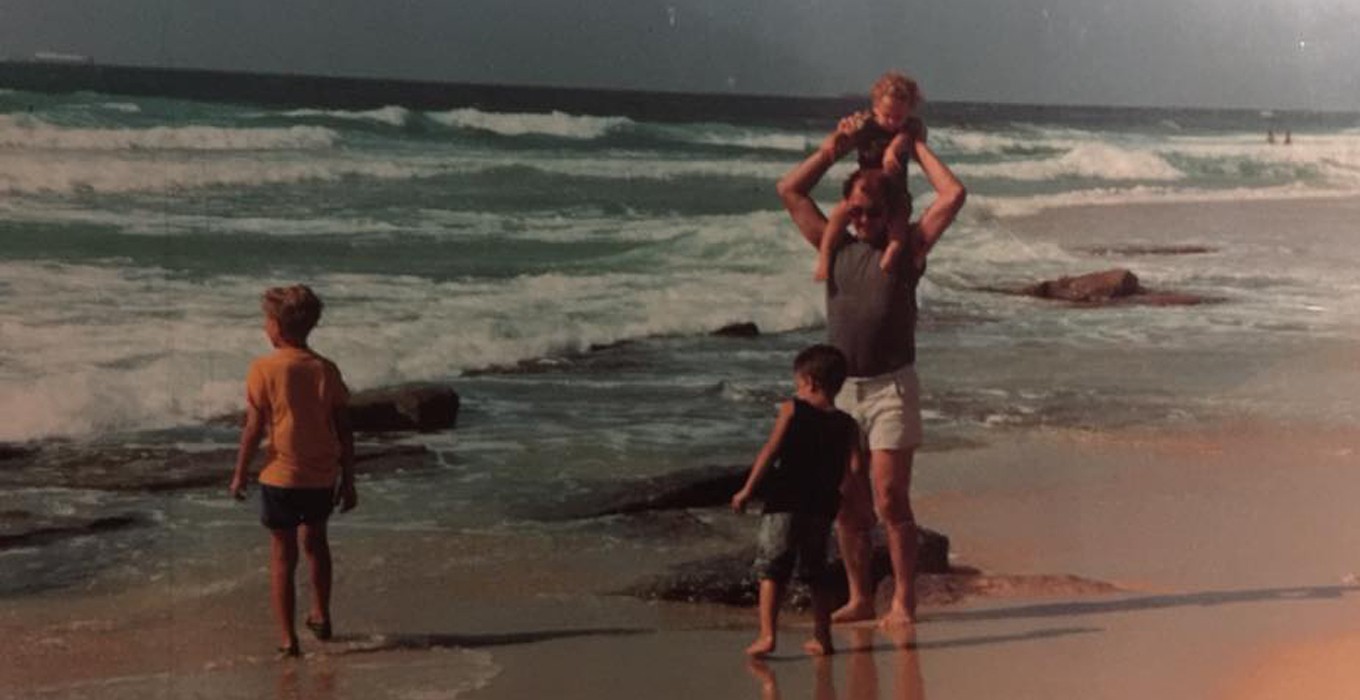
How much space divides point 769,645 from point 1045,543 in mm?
722

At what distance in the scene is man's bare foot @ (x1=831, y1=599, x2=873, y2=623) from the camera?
3.28 metres

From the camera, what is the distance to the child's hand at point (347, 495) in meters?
3.03

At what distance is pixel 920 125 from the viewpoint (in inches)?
131

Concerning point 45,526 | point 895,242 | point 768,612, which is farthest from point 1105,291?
point 45,526

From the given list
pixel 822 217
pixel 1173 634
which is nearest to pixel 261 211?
pixel 822 217

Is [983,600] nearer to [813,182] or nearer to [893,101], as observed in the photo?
[813,182]

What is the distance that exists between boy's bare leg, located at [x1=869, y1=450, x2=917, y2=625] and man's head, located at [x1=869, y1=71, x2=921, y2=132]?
61 cm

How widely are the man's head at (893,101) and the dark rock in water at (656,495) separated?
28.8 inches

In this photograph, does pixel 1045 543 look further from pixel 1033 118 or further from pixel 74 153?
pixel 74 153

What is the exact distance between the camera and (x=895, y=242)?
3.20 m

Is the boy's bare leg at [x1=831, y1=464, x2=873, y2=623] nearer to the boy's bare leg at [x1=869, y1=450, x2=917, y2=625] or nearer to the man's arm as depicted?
the boy's bare leg at [x1=869, y1=450, x2=917, y2=625]

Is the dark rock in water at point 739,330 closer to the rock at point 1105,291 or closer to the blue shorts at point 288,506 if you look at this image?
the rock at point 1105,291

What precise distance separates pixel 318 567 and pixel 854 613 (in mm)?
978

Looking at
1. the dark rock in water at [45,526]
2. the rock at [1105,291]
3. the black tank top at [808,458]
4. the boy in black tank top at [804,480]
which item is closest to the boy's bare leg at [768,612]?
the boy in black tank top at [804,480]
